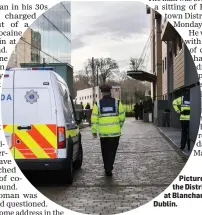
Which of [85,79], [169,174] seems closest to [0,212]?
[169,174]

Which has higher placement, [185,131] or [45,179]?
[185,131]

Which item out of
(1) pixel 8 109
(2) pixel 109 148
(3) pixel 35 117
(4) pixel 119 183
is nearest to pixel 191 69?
(2) pixel 109 148

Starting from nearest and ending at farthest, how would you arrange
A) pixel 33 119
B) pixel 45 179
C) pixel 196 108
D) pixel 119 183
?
pixel 33 119, pixel 119 183, pixel 45 179, pixel 196 108

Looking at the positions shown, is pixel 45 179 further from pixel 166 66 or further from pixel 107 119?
pixel 166 66

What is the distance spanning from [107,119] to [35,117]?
5.00 ft

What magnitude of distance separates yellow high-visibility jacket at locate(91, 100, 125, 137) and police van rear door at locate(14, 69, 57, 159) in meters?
1.27

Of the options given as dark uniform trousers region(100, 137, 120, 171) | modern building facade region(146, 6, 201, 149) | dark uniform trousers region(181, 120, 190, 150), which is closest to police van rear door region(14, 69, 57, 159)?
dark uniform trousers region(100, 137, 120, 171)

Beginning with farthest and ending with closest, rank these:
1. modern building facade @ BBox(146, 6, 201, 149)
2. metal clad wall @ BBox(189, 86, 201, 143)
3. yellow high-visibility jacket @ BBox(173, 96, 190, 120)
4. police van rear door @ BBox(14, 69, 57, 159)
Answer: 1. modern building facade @ BBox(146, 6, 201, 149)
2. yellow high-visibility jacket @ BBox(173, 96, 190, 120)
3. metal clad wall @ BBox(189, 86, 201, 143)
4. police van rear door @ BBox(14, 69, 57, 159)

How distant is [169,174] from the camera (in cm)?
851

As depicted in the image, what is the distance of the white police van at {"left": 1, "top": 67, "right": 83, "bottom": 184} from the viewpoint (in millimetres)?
6973

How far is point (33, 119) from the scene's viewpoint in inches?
275

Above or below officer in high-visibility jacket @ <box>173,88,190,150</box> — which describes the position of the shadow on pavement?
below

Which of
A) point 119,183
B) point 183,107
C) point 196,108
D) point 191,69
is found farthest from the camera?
point 183,107

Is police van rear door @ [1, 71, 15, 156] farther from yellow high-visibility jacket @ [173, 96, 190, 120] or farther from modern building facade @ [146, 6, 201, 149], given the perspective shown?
modern building facade @ [146, 6, 201, 149]
